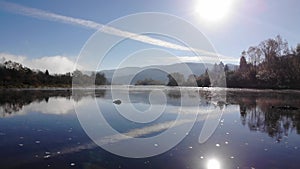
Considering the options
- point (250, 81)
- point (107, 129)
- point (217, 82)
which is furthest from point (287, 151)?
point (217, 82)

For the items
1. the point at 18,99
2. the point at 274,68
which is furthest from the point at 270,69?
the point at 18,99

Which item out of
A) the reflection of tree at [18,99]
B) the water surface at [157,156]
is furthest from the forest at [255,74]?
the water surface at [157,156]

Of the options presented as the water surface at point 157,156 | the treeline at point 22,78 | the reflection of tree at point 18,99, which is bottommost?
the water surface at point 157,156

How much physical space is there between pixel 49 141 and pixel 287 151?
10.5 m

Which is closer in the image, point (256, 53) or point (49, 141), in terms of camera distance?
point (49, 141)

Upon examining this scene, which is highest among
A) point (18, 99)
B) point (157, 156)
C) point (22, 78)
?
point (22, 78)

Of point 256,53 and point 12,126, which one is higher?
point 256,53

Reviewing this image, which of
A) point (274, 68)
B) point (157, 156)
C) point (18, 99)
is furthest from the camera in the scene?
point (274, 68)

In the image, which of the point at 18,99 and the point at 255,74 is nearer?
the point at 18,99

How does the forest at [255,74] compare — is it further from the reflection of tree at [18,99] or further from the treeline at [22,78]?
the reflection of tree at [18,99]

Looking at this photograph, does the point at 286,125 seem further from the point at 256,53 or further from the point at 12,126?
the point at 256,53

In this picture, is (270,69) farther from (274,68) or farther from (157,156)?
(157,156)

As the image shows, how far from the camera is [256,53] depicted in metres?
94.2

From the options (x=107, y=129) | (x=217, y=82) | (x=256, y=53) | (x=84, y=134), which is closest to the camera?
(x=84, y=134)
